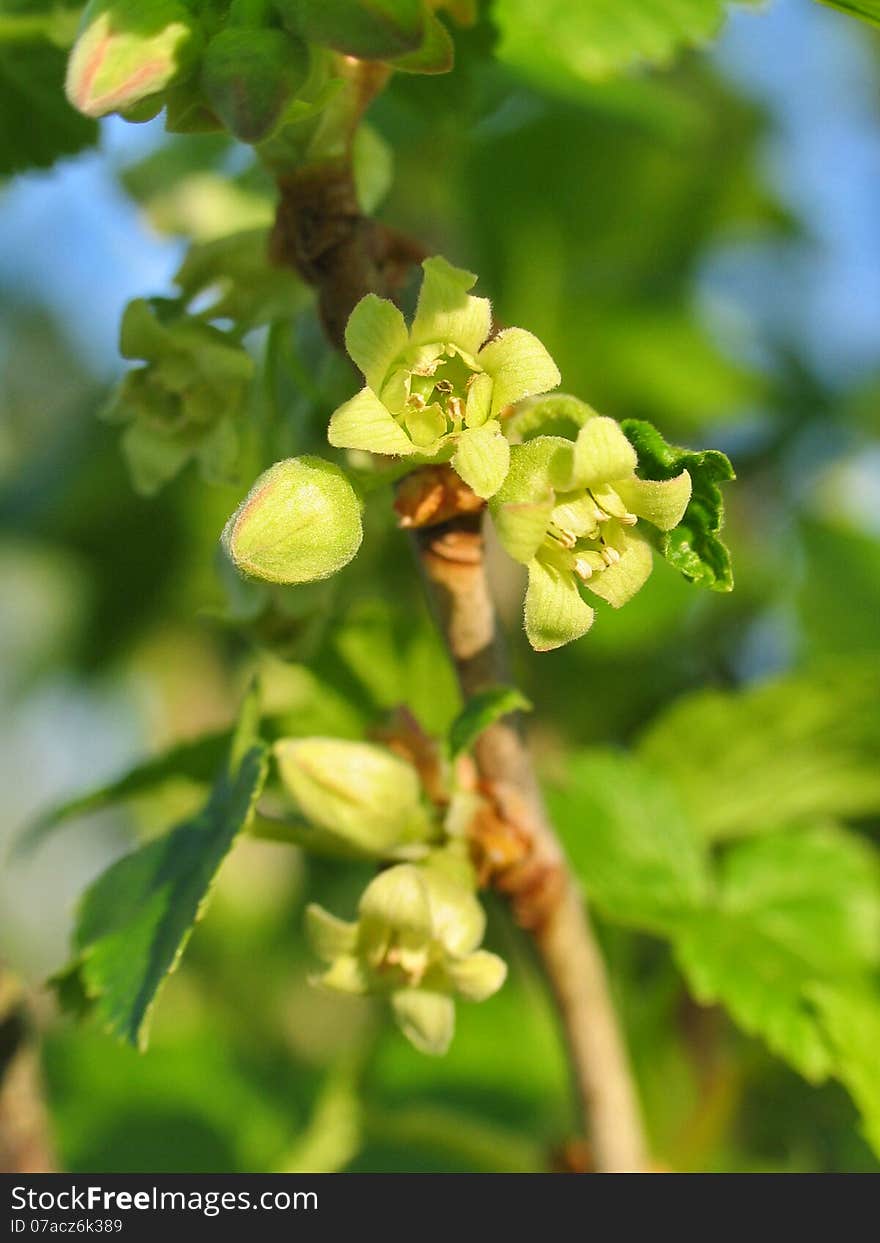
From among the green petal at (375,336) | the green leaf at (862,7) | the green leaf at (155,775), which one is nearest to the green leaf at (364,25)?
the green petal at (375,336)

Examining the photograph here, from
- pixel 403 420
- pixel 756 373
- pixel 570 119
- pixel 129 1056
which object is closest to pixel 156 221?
pixel 570 119

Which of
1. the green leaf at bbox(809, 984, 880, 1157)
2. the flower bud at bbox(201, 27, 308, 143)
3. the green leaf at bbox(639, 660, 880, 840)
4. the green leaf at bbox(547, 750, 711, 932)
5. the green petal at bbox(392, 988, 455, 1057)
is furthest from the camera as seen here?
the green leaf at bbox(639, 660, 880, 840)

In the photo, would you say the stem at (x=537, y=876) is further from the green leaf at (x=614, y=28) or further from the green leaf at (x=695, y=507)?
the green leaf at (x=614, y=28)

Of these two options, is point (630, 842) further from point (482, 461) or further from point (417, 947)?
point (482, 461)

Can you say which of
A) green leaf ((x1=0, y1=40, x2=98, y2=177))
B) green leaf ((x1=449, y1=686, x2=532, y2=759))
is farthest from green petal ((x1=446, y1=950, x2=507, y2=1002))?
green leaf ((x1=0, y1=40, x2=98, y2=177))

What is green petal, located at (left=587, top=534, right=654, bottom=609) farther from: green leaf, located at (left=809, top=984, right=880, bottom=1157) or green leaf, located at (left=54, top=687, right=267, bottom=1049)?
green leaf, located at (left=809, top=984, right=880, bottom=1157)

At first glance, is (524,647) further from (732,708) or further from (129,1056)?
(129,1056)
